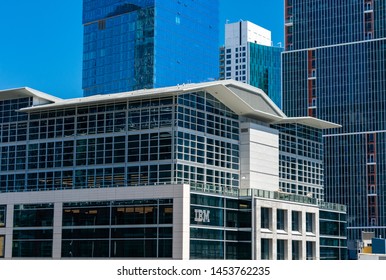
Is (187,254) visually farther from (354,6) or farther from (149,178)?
(354,6)

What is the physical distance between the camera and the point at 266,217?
110 metres

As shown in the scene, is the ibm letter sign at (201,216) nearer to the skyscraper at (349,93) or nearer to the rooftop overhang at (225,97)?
the rooftop overhang at (225,97)

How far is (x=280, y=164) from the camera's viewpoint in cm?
12531

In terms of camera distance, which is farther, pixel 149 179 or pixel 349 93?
pixel 349 93

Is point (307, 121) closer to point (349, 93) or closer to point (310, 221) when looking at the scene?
point (310, 221)

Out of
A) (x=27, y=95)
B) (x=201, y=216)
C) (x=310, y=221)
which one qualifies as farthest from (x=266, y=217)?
(x=27, y=95)

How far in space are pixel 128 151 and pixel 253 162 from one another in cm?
1956

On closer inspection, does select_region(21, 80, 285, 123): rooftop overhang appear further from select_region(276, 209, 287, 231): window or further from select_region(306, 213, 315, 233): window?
select_region(306, 213, 315, 233): window

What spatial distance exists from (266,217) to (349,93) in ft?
297

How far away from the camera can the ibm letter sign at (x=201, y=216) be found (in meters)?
100

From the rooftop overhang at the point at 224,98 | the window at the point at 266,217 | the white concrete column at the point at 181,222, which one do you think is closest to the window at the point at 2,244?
the rooftop overhang at the point at 224,98

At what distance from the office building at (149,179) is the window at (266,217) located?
0.48ft
